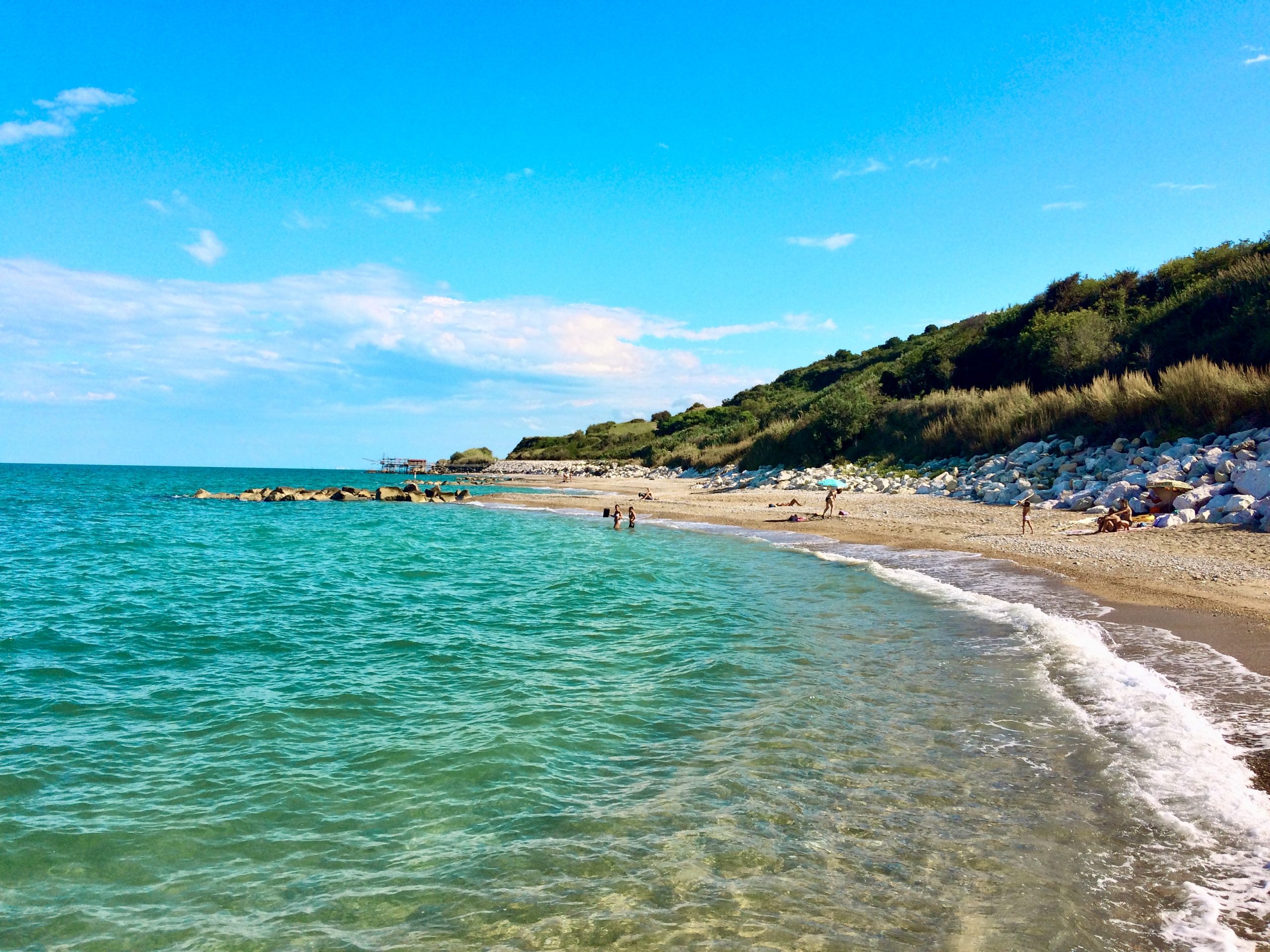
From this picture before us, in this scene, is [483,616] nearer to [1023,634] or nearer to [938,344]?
[1023,634]

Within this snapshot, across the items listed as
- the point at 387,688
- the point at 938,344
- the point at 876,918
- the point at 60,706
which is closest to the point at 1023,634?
the point at 876,918

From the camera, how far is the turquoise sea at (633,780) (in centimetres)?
422

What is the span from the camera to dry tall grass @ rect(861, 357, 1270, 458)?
22.3 meters

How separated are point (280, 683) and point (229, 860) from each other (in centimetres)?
453

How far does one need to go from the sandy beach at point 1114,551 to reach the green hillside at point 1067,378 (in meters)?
6.57

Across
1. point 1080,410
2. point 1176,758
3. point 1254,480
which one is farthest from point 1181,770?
point 1080,410

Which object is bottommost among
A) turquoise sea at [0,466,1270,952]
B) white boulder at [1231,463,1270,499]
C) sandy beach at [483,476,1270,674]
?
turquoise sea at [0,466,1270,952]

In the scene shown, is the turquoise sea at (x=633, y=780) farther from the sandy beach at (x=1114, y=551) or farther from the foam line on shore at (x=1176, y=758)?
the sandy beach at (x=1114, y=551)

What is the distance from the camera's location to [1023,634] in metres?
10.5

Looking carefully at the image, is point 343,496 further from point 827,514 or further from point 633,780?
point 633,780

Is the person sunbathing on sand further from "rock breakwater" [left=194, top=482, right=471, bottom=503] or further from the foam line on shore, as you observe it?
"rock breakwater" [left=194, top=482, right=471, bottom=503]

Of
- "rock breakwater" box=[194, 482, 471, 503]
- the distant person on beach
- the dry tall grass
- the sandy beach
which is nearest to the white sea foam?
the sandy beach

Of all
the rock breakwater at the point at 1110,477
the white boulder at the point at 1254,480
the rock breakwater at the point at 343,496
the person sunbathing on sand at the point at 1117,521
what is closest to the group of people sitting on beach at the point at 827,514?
the rock breakwater at the point at 1110,477

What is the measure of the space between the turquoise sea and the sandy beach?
981 millimetres
